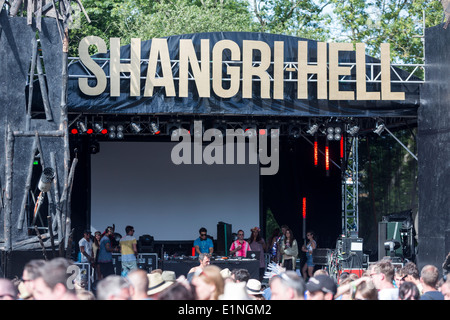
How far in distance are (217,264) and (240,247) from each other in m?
1.51

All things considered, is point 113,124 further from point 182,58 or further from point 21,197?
point 21,197

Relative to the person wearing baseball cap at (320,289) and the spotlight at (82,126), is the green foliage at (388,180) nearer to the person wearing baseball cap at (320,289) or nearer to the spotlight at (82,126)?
the spotlight at (82,126)

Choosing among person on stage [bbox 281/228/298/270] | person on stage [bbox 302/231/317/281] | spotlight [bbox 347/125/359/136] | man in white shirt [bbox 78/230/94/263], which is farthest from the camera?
person on stage [bbox 302/231/317/281]

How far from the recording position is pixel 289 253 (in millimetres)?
18359

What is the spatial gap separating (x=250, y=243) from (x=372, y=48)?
1324cm

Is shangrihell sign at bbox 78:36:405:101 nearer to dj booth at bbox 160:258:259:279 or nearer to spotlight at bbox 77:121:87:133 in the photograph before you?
spotlight at bbox 77:121:87:133

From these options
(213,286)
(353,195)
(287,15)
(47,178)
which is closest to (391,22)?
(287,15)

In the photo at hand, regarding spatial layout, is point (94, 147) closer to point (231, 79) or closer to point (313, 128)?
point (231, 79)

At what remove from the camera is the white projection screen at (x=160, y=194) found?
20234 mm

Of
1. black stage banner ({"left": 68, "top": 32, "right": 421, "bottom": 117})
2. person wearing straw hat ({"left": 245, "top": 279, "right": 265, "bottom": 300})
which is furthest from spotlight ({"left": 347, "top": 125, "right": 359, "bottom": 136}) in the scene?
person wearing straw hat ({"left": 245, "top": 279, "right": 265, "bottom": 300})

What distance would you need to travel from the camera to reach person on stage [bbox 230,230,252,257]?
17.8m

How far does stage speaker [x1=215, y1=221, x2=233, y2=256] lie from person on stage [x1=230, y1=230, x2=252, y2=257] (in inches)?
42.4

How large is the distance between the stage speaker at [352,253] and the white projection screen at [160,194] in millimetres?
3738
